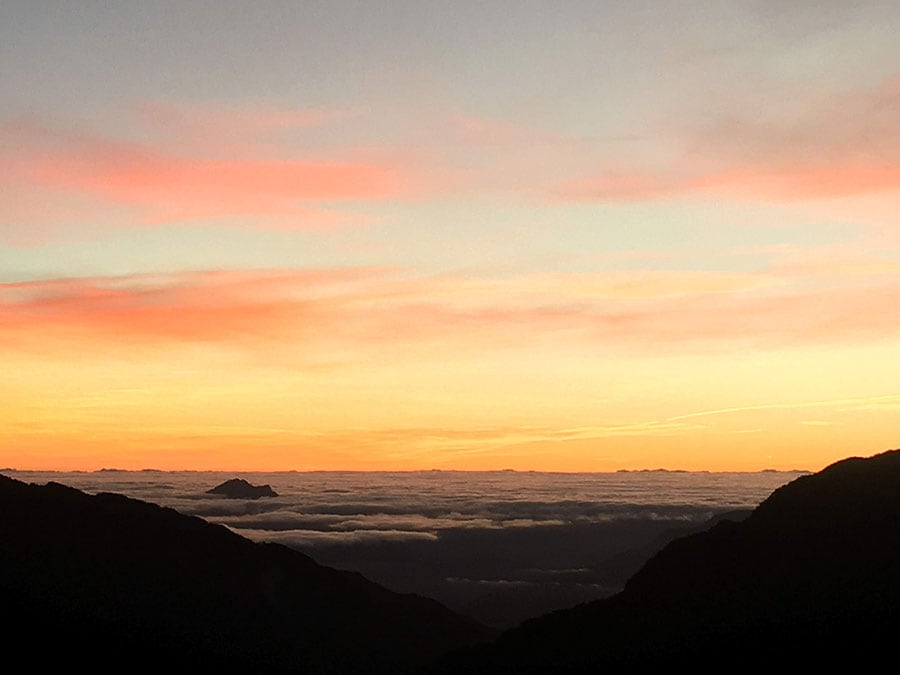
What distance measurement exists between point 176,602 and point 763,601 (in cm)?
5296

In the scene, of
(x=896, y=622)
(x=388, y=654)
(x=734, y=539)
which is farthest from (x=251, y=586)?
(x=896, y=622)

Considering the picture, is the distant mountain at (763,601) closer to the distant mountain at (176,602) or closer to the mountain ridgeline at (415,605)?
the mountain ridgeline at (415,605)

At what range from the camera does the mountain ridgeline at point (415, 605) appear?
65.6 m

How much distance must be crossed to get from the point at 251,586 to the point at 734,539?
50373 mm

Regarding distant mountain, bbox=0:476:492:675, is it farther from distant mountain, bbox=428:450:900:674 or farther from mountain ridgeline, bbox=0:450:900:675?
distant mountain, bbox=428:450:900:674

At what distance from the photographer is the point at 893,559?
6719 centimetres

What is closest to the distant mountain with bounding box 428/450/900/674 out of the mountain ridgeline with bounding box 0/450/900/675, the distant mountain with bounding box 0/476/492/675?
the mountain ridgeline with bounding box 0/450/900/675

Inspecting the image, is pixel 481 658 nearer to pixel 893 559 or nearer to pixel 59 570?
pixel 893 559

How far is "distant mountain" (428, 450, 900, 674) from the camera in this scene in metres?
61.7

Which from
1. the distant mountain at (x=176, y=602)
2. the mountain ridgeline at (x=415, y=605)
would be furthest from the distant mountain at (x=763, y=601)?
the distant mountain at (x=176, y=602)

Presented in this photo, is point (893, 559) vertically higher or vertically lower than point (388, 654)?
higher

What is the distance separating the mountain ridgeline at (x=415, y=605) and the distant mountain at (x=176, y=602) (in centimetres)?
21

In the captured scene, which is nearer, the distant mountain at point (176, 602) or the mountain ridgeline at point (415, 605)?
the mountain ridgeline at point (415, 605)

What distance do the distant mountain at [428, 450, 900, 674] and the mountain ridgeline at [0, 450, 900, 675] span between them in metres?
0.14
